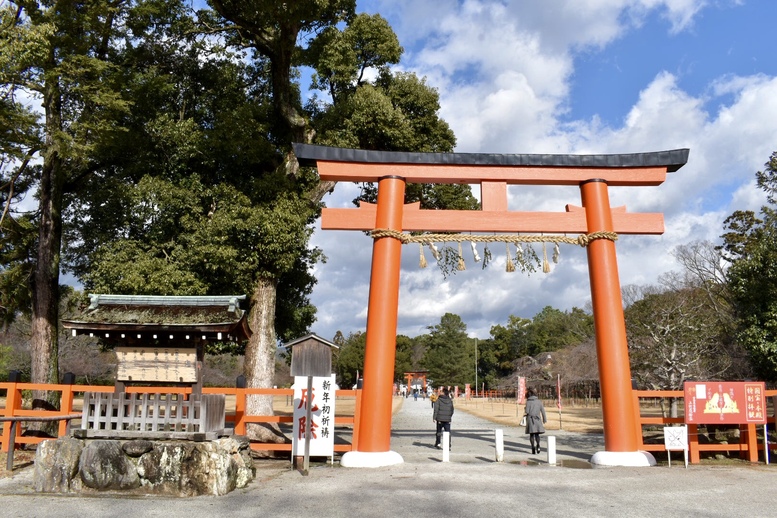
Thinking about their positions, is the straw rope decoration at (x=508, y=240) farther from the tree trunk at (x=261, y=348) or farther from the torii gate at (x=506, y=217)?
the tree trunk at (x=261, y=348)

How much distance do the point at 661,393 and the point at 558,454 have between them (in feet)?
8.20

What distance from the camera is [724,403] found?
9.30 meters

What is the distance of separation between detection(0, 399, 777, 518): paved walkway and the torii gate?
48.6 inches

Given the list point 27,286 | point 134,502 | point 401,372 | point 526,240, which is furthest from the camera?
point 401,372

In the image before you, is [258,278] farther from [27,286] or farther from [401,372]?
A: [401,372]

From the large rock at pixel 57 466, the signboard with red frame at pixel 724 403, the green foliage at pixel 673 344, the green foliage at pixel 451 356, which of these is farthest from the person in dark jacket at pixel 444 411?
the green foliage at pixel 451 356

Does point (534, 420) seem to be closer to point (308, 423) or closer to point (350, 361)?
point (308, 423)

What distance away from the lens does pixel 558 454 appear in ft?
35.7

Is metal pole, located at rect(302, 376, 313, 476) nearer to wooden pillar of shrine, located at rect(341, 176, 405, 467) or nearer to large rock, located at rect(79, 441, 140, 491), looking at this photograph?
wooden pillar of shrine, located at rect(341, 176, 405, 467)

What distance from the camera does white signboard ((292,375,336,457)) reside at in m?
9.09

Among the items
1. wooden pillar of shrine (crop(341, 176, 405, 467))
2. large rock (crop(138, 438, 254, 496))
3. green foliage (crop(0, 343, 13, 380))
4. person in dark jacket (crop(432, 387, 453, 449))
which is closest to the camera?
large rock (crop(138, 438, 254, 496))

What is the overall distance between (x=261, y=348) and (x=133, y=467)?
234 inches

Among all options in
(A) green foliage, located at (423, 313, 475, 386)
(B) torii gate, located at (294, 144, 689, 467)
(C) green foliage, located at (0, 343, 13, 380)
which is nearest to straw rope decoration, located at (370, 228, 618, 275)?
(B) torii gate, located at (294, 144, 689, 467)

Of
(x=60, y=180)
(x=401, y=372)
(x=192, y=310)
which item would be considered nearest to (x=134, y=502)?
(x=192, y=310)
